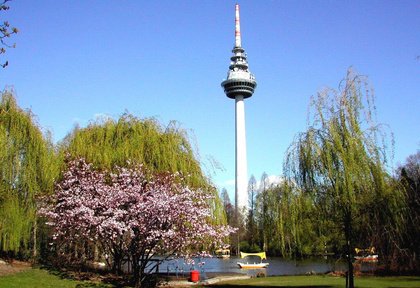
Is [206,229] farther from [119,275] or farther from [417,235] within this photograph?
[417,235]

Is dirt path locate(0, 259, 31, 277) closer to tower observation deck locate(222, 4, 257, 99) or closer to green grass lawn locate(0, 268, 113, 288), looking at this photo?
green grass lawn locate(0, 268, 113, 288)

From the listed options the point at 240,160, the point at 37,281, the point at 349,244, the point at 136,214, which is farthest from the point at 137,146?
the point at 240,160

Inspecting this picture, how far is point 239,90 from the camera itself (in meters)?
106

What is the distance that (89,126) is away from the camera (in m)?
26.3

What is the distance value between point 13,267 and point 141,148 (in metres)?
8.85

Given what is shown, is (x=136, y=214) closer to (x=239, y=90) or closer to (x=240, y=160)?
(x=240, y=160)

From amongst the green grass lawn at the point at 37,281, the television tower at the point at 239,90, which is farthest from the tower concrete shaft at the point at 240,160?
the green grass lawn at the point at 37,281

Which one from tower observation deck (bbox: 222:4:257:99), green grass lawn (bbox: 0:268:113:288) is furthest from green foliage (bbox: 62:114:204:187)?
tower observation deck (bbox: 222:4:257:99)

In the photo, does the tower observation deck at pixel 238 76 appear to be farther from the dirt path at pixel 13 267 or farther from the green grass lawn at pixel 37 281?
the green grass lawn at pixel 37 281

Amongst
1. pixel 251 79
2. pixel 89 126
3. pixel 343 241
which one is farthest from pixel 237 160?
pixel 343 241

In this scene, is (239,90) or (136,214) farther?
(239,90)

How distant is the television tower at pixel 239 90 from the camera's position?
3816 inches

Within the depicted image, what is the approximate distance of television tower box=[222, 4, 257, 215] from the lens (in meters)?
96.9

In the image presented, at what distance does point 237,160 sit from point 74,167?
7559cm
